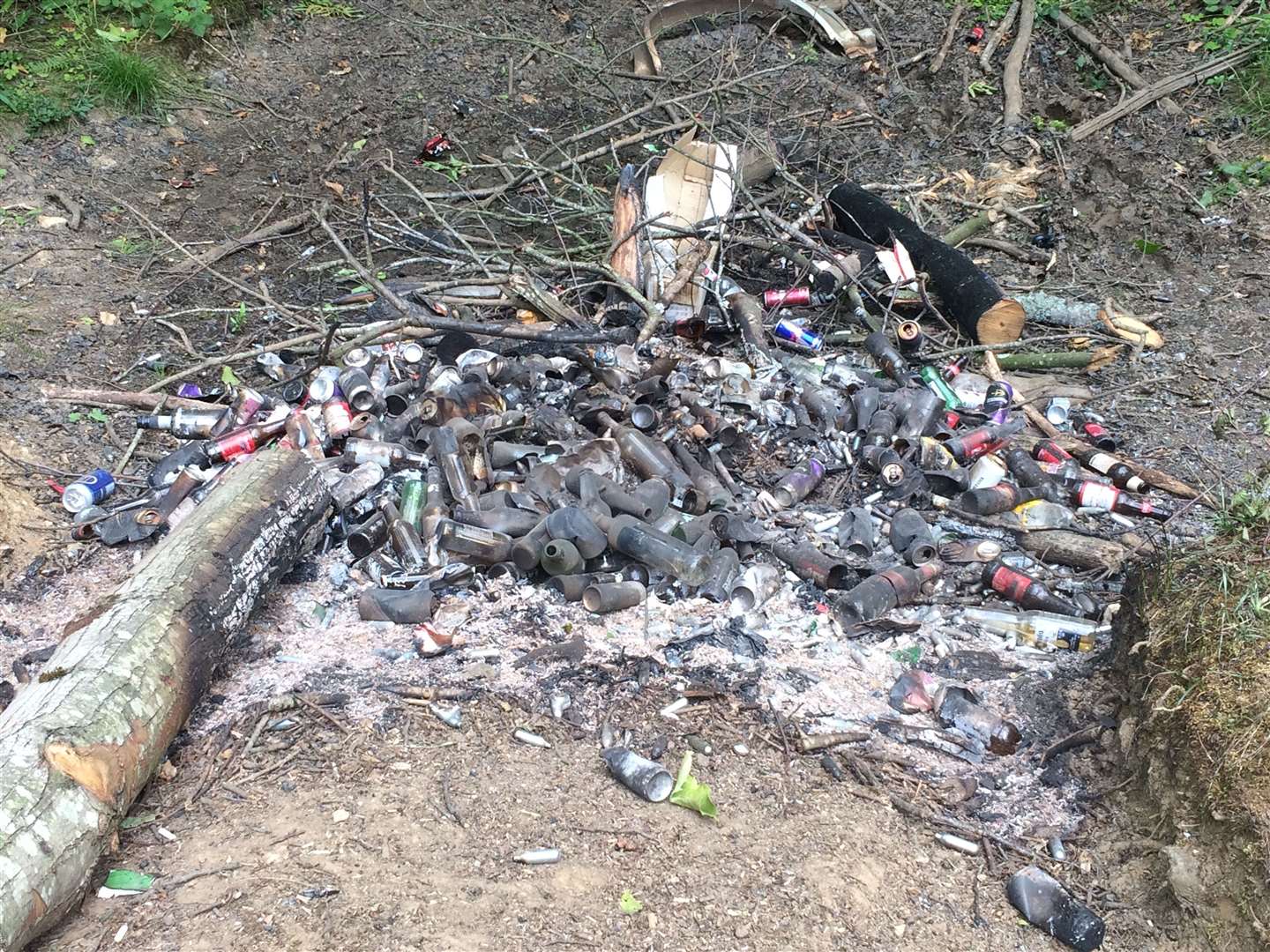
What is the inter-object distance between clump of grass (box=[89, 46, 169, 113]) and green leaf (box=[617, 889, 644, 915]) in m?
7.52

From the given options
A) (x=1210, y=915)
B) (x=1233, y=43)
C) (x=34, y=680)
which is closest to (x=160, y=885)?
(x=34, y=680)

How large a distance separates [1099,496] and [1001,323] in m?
1.60

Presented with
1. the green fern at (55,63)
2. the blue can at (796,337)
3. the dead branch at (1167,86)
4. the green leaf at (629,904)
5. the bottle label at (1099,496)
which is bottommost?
the bottle label at (1099,496)

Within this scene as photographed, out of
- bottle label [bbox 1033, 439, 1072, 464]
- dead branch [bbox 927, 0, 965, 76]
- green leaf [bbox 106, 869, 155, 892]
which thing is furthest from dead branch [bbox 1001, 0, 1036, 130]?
green leaf [bbox 106, 869, 155, 892]

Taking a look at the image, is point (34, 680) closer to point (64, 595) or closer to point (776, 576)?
point (64, 595)

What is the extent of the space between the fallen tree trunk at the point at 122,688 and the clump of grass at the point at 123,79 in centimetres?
521

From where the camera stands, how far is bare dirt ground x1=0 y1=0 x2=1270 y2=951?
2.54m

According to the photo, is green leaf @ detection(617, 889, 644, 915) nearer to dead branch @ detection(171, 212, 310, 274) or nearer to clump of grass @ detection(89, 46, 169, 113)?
dead branch @ detection(171, 212, 310, 274)

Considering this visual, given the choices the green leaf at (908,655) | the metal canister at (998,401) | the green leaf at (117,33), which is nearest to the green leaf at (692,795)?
the green leaf at (908,655)

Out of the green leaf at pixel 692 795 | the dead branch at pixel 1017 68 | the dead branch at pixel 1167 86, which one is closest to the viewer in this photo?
the green leaf at pixel 692 795

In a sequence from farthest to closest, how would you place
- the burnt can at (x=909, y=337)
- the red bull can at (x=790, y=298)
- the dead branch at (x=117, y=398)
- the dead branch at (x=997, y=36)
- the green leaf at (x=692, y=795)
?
the dead branch at (x=997, y=36), the red bull can at (x=790, y=298), the burnt can at (x=909, y=337), the dead branch at (x=117, y=398), the green leaf at (x=692, y=795)

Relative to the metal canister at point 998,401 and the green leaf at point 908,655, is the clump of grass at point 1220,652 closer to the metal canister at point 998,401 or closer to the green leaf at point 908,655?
the green leaf at point 908,655

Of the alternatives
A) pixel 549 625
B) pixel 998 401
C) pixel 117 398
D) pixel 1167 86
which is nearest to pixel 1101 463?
pixel 998 401

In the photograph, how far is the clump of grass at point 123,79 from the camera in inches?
295
